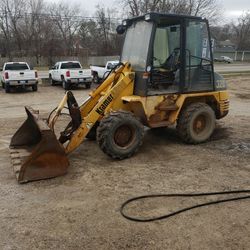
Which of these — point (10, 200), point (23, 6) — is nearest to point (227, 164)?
point (10, 200)

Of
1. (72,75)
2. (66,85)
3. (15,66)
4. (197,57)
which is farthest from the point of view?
(15,66)

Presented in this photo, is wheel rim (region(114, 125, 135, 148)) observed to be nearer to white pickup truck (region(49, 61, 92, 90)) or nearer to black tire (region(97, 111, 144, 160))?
black tire (region(97, 111, 144, 160))

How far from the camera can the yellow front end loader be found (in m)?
6.89

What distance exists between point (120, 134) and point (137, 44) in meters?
2.04

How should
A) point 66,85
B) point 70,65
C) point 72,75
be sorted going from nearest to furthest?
point 72,75 → point 66,85 → point 70,65

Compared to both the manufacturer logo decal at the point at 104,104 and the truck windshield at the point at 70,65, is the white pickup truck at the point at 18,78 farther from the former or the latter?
the manufacturer logo decal at the point at 104,104

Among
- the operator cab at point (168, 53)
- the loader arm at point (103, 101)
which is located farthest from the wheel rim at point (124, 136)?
the operator cab at point (168, 53)

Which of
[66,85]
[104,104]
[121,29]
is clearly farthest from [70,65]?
[104,104]

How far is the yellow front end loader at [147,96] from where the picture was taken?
6895 mm

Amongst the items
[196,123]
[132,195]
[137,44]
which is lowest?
[132,195]

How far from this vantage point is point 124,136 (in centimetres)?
700

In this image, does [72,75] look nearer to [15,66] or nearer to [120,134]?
[15,66]

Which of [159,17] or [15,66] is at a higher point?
[159,17]

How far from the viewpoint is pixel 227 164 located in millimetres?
6707
